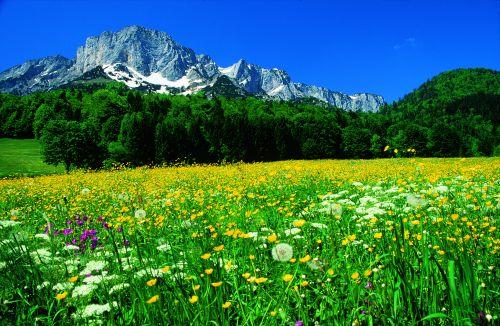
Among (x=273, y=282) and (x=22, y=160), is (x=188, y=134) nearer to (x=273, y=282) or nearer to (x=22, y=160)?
(x=22, y=160)

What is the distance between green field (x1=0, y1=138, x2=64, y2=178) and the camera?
42094 mm

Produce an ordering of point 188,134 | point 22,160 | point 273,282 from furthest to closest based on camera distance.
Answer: point 22,160, point 188,134, point 273,282

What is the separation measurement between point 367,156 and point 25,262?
8342 cm

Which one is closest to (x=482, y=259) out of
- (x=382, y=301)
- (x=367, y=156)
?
(x=382, y=301)

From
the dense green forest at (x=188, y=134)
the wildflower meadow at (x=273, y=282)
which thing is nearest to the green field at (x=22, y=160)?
the dense green forest at (x=188, y=134)

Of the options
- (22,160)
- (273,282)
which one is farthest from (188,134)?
(273,282)

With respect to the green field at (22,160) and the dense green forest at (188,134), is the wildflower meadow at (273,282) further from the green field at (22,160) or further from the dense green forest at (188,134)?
the green field at (22,160)

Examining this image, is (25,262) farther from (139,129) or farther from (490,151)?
(490,151)

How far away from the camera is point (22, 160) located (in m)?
51.9

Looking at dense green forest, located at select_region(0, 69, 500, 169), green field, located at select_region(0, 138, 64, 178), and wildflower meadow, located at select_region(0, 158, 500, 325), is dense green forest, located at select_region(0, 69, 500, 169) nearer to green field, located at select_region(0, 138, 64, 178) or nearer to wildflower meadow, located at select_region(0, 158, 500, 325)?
green field, located at select_region(0, 138, 64, 178)

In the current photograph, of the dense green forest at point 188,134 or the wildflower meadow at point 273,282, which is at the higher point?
the dense green forest at point 188,134

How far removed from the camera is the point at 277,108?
108 metres

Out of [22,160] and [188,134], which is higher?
[188,134]

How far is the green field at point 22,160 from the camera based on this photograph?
42094 millimetres
